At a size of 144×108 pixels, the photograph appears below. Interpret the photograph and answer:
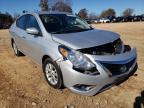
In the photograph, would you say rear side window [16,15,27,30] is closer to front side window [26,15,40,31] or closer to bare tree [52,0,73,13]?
front side window [26,15,40,31]

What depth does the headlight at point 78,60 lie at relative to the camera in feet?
13.7

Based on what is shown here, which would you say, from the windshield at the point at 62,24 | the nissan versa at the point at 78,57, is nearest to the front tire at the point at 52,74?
the nissan versa at the point at 78,57

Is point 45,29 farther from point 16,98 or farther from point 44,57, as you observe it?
point 16,98

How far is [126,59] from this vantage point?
15.0 feet

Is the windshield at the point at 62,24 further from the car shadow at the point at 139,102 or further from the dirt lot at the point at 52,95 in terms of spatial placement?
the car shadow at the point at 139,102

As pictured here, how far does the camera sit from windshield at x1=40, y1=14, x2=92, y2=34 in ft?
18.0

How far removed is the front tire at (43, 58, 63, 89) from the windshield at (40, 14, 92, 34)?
846 mm

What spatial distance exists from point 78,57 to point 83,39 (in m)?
0.64

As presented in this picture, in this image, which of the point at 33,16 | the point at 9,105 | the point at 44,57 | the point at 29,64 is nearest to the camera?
the point at 9,105

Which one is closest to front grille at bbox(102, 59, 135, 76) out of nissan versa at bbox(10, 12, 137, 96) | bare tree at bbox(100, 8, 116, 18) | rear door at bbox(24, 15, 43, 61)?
nissan versa at bbox(10, 12, 137, 96)

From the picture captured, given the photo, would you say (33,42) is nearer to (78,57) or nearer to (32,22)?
(32,22)

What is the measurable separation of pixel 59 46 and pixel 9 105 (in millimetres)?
1589

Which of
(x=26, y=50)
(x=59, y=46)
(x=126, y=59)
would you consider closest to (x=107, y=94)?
(x=126, y=59)

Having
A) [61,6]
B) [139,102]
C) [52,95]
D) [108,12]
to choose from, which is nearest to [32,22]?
[52,95]
